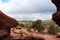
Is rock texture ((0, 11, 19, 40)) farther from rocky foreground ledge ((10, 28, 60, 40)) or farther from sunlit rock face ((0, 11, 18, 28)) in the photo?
rocky foreground ledge ((10, 28, 60, 40))

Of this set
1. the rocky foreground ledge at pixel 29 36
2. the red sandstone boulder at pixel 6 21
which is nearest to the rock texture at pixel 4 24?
the red sandstone boulder at pixel 6 21

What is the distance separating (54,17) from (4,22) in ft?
23.9

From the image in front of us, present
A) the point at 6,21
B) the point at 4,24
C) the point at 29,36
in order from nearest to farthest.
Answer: the point at 4,24, the point at 6,21, the point at 29,36

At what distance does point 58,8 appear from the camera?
36344 mm

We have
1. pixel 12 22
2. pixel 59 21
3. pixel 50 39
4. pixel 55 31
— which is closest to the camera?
pixel 59 21

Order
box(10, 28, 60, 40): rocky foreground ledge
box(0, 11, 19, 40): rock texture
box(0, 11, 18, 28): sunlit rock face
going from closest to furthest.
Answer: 1. box(0, 11, 19, 40): rock texture
2. box(0, 11, 18, 28): sunlit rock face
3. box(10, 28, 60, 40): rocky foreground ledge

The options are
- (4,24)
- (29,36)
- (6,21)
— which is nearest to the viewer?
(4,24)

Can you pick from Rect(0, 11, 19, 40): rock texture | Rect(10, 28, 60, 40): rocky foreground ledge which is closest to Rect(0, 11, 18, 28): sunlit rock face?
Rect(0, 11, 19, 40): rock texture

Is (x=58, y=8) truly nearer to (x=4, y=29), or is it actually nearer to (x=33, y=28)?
(x=4, y=29)

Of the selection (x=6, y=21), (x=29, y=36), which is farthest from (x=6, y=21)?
(x=29, y=36)

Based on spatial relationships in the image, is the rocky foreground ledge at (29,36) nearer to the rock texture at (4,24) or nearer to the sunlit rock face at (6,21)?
the sunlit rock face at (6,21)

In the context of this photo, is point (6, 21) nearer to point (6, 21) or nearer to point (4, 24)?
point (6, 21)

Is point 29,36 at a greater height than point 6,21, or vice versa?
point 6,21

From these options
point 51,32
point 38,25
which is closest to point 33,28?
point 38,25
